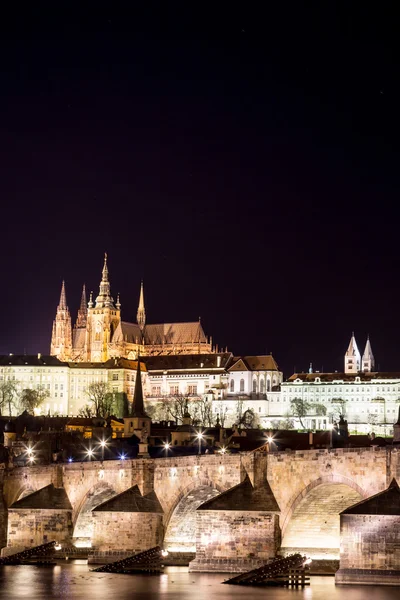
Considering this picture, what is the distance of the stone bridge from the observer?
52.8m

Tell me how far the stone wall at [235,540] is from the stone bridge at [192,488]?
1.70 ft

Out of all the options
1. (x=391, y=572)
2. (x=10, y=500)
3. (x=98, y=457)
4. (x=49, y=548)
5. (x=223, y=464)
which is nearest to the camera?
(x=391, y=572)

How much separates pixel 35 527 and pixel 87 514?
2.85 metres

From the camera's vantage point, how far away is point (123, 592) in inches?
2125

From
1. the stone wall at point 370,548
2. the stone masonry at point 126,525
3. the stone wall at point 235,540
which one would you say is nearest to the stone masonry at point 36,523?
the stone masonry at point 126,525

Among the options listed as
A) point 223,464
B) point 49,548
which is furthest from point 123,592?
point 49,548

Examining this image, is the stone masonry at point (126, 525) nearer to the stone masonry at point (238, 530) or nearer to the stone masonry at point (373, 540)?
the stone masonry at point (238, 530)

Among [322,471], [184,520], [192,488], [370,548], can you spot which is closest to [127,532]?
[184,520]

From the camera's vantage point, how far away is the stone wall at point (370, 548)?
1907 inches

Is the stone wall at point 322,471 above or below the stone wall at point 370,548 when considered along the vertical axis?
above

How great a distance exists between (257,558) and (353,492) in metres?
4.82

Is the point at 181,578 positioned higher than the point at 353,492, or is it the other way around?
the point at 353,492

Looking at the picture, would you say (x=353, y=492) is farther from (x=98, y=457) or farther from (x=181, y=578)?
(x=98, y=457)

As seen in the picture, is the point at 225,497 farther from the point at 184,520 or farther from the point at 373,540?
the point at 373,540
